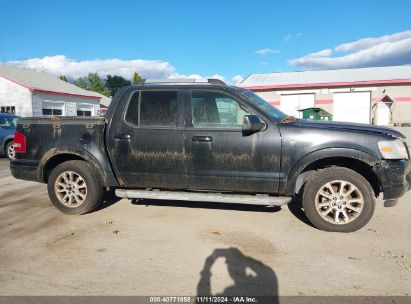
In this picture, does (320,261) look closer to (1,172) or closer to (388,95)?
(1,172)

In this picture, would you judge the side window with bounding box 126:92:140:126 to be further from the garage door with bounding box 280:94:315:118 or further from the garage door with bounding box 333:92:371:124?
the garage door with bounding box 333:92:371:124

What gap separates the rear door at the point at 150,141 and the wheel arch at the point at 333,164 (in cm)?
152

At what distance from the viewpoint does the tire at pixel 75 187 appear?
483 cm

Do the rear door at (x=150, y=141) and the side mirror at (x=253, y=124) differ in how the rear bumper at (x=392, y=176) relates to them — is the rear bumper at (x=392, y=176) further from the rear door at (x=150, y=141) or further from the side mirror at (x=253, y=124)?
the rear door at (x=150, y=141)

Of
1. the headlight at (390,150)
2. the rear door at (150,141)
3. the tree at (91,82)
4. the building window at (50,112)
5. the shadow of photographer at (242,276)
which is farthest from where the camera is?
the tree at (91,82)

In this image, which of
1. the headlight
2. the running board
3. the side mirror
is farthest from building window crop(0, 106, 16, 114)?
the headlight

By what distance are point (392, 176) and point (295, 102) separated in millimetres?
28258

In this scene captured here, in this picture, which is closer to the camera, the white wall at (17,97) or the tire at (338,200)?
the tire at (338,200)

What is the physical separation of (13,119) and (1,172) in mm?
3848

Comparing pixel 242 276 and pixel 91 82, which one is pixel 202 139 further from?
pixel 91 82

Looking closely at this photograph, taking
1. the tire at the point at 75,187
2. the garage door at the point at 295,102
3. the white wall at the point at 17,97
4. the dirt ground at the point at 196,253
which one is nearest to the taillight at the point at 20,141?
the tire at the point at 75,187

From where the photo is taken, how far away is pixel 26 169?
16.6 ft

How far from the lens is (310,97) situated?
30.7 m

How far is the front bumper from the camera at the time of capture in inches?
157
